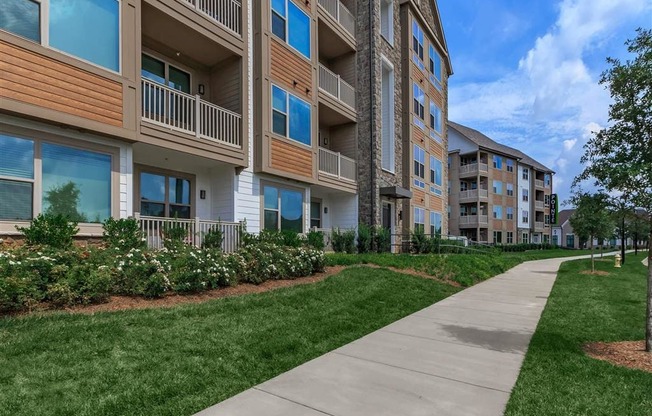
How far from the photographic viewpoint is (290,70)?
45.0ft

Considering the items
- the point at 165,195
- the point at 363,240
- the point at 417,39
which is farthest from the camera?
the point at 417,39

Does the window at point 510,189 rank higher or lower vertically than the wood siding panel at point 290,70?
lower

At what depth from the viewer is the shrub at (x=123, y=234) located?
7.86 meters

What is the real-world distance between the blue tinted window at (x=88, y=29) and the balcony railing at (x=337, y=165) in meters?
8.42

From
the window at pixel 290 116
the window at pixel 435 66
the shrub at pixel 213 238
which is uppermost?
the window at pixel 435 66

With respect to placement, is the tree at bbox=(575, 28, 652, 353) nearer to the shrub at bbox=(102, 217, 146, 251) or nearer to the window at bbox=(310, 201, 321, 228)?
the shrub at bbox=(102, 217, 146, 251)

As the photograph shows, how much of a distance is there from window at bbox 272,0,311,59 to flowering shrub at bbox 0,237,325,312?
27.7ft

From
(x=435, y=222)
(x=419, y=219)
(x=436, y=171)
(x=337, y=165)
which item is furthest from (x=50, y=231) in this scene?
(x=436, y=171)

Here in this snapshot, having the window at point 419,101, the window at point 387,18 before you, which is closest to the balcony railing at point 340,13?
the window at point 387,18

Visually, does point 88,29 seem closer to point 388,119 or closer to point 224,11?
point 224,11

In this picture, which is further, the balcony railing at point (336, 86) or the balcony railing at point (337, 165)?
the balcony railing at point (336, 86)

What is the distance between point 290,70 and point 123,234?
8.40 metres

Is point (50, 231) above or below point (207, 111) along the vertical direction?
below

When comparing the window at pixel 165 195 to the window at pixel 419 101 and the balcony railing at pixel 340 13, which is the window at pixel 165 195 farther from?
the window at pixel 419 101
